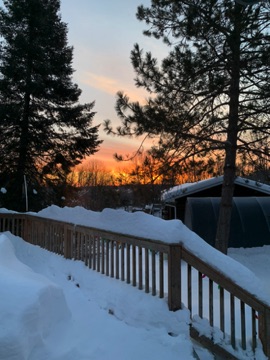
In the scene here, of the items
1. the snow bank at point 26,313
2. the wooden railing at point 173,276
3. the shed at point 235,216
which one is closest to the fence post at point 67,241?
the wooden railing at point 173,276

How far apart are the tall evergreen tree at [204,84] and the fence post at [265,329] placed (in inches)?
236

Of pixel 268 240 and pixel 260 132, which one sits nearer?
pixel 260 132

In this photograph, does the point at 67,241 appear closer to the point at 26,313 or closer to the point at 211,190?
the point at 26,313

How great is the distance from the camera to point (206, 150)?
32.4 feet

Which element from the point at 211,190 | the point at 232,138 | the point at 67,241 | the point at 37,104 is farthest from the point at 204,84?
the point at 37,104

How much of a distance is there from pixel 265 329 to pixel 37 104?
58.3 feet

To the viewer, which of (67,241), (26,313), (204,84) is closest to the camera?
(26,313)

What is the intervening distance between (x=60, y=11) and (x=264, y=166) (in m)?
16.6

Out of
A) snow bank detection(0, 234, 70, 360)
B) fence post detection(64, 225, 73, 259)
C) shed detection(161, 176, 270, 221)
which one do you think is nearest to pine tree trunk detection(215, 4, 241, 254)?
fence post detection(64, 225, 73, 259)

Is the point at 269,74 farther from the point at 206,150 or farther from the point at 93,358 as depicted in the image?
the point at 93,358

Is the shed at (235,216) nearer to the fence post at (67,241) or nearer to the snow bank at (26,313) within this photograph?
the fence post at (67,241)

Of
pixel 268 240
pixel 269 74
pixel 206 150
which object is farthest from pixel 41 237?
pixel 268 240

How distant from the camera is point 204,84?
9625mm

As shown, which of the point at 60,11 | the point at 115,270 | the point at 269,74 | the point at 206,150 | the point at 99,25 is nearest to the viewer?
the point at 115,270
